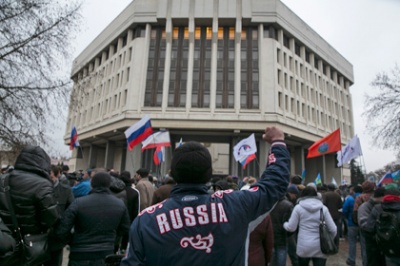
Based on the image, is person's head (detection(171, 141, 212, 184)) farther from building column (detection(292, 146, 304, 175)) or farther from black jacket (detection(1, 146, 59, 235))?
building column (detection(292, 146, 304, 175))

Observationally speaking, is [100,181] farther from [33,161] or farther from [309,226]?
[309,226]

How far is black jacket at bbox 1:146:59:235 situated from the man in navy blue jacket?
74.1 inches

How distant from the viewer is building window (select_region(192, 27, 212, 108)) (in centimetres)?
→ 2973

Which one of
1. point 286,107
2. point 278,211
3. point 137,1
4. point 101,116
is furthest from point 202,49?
point 278,211

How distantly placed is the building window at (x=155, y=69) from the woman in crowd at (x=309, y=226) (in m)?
26.2

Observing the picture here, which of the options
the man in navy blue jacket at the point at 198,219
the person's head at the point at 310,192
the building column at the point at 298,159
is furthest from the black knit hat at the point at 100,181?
the building column at the point at 298,159

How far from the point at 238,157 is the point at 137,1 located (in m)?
24.1

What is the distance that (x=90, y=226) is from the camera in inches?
138

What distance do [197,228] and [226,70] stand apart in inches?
1162

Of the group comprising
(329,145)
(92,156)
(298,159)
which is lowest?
(329,145)

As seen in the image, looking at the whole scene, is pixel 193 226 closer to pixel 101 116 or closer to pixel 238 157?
pixel 238 157

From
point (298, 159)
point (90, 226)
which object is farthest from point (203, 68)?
point (90, 226)

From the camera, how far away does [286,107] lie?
102ft

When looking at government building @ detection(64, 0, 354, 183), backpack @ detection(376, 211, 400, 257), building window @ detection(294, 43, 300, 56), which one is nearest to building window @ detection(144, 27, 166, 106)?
government building @ detection(64, 0, 354, 183)
